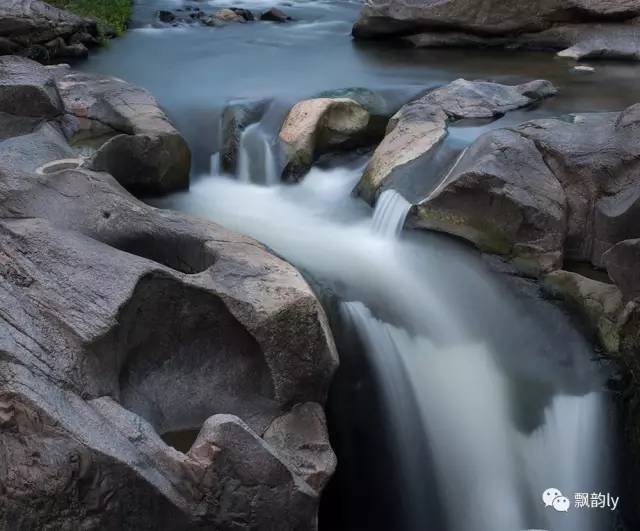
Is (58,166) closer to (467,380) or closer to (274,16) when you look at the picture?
(467,380)

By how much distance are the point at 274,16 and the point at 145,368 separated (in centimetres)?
1044

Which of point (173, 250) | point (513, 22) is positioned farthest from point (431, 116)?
point (513, 22)

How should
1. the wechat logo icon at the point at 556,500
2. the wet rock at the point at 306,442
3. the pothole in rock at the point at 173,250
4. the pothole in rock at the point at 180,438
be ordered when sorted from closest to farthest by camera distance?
the wet rock at the point at 306,442
the pothole in rock at the point at 180,438
the wechat logo icon at the point at 556,500
the pothole in rock at the point at 173,250

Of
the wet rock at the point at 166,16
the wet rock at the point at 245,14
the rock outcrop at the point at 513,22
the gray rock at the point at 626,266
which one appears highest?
the rock outcrop at the point at 513,22

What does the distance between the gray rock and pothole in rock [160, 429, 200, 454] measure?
9.99ft

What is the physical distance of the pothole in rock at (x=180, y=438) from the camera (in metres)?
4.61

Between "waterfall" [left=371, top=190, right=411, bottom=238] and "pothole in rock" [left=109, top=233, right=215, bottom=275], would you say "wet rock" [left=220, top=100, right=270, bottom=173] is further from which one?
"pothole in rock" [left=109, top=233, right=215, bottom=275]

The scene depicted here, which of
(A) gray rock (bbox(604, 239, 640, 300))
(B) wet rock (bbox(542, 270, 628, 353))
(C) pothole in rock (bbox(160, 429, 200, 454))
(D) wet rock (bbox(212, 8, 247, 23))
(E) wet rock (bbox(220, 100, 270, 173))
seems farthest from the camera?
(D) wet rock (bbox(212, 8, 247, 23))

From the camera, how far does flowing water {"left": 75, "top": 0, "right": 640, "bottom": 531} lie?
504 centimetres

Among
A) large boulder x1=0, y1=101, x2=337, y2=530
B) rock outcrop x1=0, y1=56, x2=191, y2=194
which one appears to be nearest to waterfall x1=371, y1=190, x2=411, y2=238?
large boulder x1=0, y1=101, x2=337, y2=530

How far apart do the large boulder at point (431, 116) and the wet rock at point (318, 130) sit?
42 centimetres

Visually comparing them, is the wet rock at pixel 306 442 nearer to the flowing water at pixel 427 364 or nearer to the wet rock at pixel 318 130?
the flowing water at pixel 427 364

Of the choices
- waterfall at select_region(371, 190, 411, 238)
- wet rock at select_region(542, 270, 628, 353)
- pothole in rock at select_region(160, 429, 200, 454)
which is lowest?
pothole in rock at select_region(160, 429, 200, 454)

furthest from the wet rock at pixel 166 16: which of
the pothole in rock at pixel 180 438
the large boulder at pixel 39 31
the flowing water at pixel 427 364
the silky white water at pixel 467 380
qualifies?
the pothole in rock at pixel 180 438
